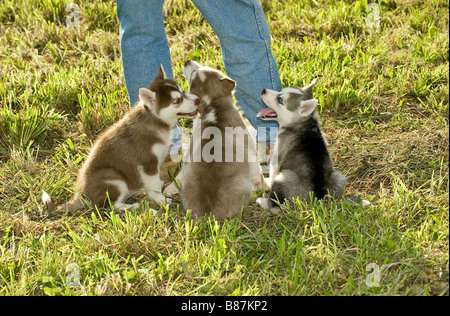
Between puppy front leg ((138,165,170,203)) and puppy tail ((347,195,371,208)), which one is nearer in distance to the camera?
puppy tail ((347,195,371,208))

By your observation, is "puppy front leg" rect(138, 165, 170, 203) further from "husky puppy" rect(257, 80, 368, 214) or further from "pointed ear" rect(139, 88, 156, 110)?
"husky puppy" rect(257, 80, 368, 214)

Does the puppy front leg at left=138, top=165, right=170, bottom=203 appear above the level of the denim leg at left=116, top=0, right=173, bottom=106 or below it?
below

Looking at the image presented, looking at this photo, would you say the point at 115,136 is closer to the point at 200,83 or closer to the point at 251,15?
the point at 200,83

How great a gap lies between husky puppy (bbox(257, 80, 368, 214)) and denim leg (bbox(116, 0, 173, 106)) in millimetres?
1352

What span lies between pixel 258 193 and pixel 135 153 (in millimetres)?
1227

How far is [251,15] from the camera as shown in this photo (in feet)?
16.3

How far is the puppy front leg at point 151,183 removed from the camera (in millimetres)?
4789

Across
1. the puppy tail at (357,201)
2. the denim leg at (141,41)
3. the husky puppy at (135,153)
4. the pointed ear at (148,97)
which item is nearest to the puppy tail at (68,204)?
the husky puppy at (135,153)

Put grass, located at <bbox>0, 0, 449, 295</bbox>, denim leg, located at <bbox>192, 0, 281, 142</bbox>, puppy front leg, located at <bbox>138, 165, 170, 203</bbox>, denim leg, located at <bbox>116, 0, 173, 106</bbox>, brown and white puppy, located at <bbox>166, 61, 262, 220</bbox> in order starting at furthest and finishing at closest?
1. denim leg, located at <bbox>116, 0, 173, 106</bbox>
2. denim leg, located at <bbox>192, 0, 281, 142</bbox>
3. puppy front leg, located at <bbox>138, 165, 170, 203</bbox>
4. brown and white puppy, located at <bbox>166, 61, 262, 220</bbox>
5. grass, located at <bbox>0, 0, 449, 295</bbox>

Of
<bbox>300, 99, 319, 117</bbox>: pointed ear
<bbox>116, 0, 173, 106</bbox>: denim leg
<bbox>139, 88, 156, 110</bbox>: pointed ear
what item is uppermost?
<bbox>116, 0, 173, 106</bbox>: denim leg

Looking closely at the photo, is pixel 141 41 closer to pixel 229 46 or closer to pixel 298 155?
pixel 229 46

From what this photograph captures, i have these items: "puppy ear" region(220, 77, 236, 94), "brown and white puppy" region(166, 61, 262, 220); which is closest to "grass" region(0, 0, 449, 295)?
"brown and white puppy" region(166, 61, 262, 220)

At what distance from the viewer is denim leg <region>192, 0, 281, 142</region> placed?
4.92 metres

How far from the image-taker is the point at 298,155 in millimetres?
4574
